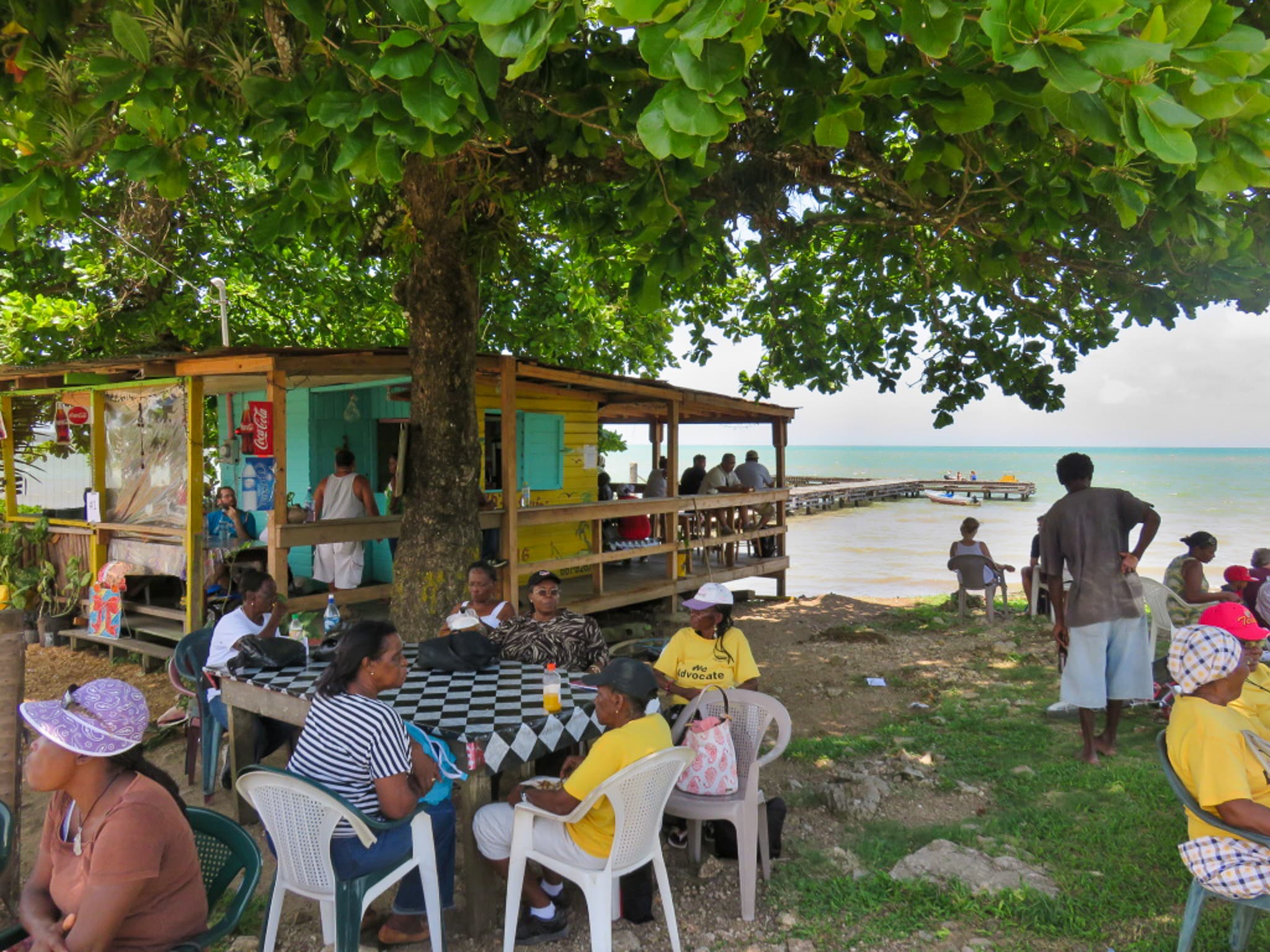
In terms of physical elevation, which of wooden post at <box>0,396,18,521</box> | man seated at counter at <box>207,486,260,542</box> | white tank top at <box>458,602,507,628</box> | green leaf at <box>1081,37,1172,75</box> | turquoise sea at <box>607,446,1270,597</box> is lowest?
turquoise sea at <box>607,446,1270,597</box>

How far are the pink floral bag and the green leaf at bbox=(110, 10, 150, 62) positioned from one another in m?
3.70

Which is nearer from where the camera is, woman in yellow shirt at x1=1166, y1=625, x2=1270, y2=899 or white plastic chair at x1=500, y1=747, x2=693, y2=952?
woman in yellow shirt at x1=1166, y1=625, x2=1270, y2=899

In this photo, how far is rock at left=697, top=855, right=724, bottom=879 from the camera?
159 inches

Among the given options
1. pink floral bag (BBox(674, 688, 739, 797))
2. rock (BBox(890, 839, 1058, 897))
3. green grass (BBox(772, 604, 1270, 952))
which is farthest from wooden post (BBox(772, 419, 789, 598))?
pink floral bag (BBox(674, 688, 739, 797))

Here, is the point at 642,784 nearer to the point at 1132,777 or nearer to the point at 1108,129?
the point at 1108,129

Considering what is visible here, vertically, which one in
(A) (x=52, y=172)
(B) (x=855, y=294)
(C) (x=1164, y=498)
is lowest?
(C) (x=1164, y=498)

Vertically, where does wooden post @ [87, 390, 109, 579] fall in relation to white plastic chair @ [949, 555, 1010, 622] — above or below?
above

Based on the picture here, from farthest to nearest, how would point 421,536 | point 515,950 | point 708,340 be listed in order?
point 708,340 → point 421,536 → point 515,950

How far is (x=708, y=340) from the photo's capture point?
11.4m

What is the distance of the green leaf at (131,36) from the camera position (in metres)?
3.12

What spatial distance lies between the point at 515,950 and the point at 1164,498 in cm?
6456

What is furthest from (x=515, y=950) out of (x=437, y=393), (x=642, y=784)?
(x=437, y=393)

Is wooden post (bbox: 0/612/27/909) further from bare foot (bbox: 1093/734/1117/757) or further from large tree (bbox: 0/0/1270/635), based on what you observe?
bare foot (bbox: 1093/734/1117/757)

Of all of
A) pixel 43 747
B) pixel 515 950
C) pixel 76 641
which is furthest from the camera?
pixel 76 641
